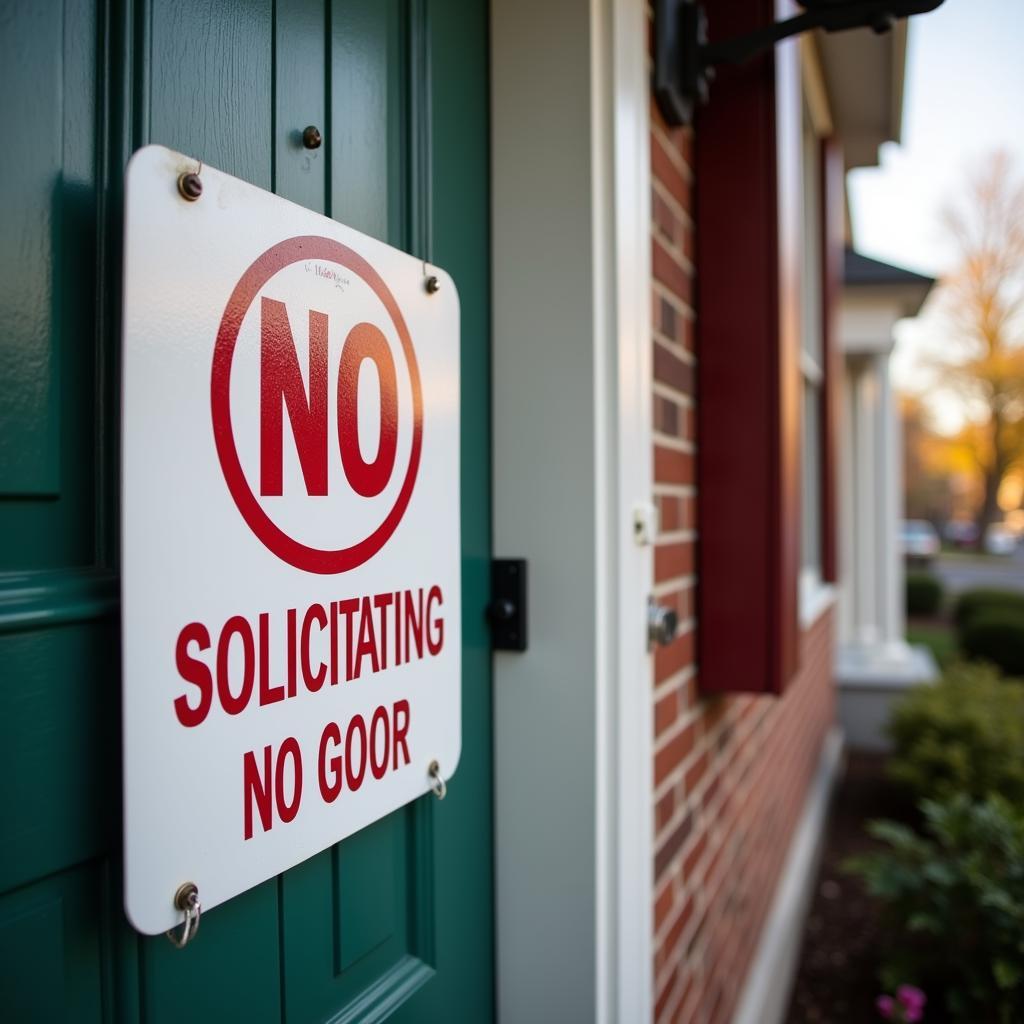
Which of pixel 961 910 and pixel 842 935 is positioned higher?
pixel 961 910

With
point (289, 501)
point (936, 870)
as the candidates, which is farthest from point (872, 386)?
point (289, 501)

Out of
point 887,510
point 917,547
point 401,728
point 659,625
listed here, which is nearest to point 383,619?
point 401,728

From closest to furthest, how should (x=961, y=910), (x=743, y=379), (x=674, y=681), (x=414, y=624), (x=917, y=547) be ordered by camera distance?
(x=414, y=624), (x=674, y=681), (x=743, y=379), (x=961, y=910), (x=917, y=547)

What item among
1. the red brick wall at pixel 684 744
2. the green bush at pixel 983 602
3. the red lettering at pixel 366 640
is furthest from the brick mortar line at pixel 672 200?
the green bush at pixel 983 602

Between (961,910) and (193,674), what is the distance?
8.23 ft

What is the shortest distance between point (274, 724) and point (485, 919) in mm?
654

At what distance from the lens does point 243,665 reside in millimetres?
805

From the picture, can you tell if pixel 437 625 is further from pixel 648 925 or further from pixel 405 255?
pixel 648 925

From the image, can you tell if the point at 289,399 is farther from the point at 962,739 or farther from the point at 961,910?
the point at 962,739

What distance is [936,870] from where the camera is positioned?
2514 millimetres

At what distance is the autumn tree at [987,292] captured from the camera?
57.8 feet

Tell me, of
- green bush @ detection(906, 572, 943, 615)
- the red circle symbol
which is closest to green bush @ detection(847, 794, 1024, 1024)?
the red circle symbol

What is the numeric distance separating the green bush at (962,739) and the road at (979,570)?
18.5 meters

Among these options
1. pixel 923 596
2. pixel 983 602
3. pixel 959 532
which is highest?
pixel 959 532
